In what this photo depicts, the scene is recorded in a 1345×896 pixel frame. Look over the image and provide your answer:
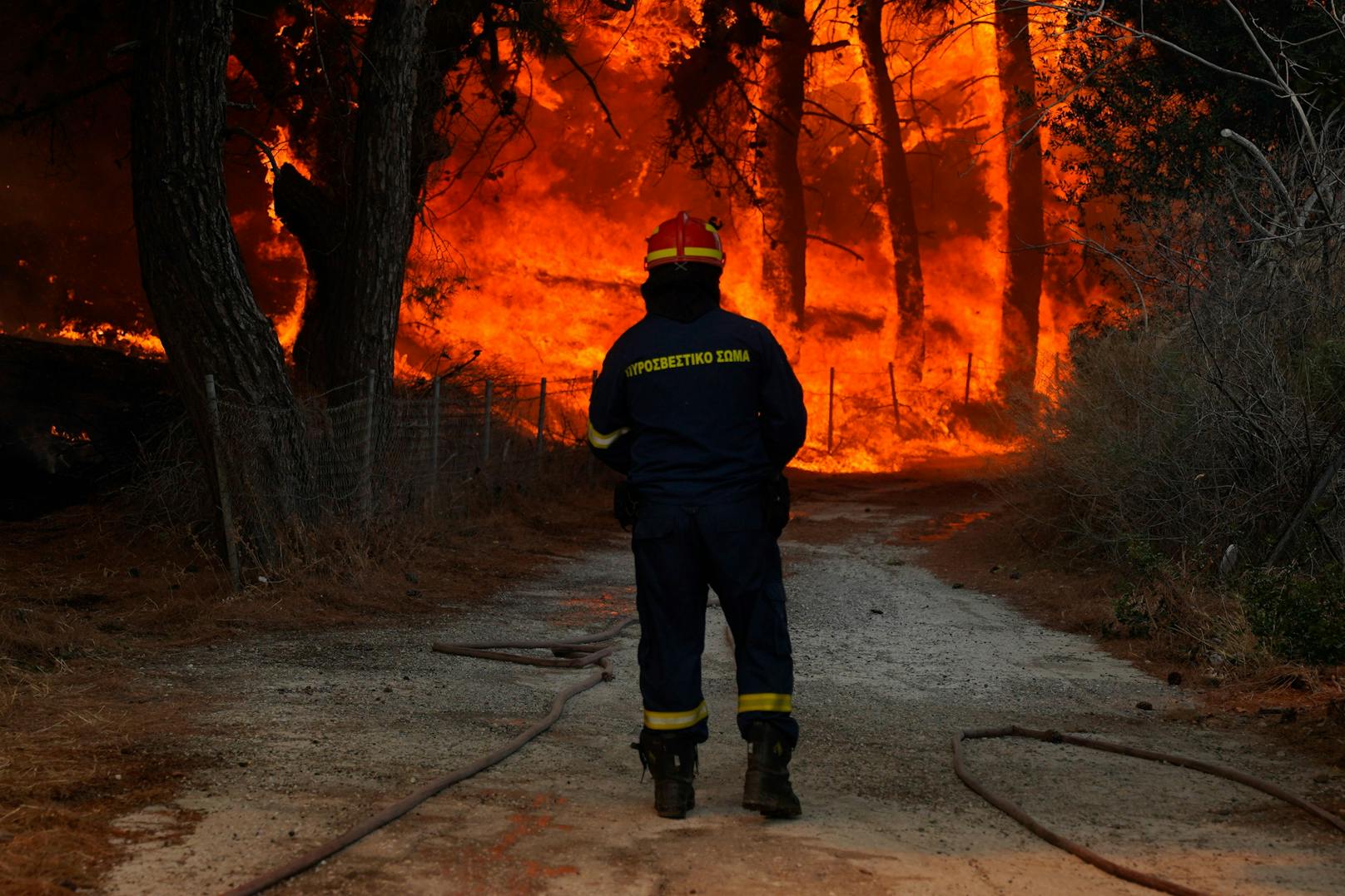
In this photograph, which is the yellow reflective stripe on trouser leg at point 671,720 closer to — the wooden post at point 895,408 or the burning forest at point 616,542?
the burning forest at point 616,542

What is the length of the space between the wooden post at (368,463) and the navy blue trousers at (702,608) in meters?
6.91

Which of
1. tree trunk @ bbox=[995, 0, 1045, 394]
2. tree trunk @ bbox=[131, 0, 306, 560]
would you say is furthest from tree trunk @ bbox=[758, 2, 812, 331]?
tree trunk @ bbox=[131, 0, 306, 560]

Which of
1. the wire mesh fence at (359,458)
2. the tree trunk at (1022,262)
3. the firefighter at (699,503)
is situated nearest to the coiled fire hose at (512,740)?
the firefighter at (699,503)

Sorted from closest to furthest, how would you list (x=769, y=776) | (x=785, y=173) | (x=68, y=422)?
(x=769, y=776) → (x=68, y=422) → (x=785, y=173)

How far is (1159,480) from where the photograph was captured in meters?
11.2

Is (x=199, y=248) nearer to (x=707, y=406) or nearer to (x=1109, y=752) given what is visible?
(x=707, y=406)

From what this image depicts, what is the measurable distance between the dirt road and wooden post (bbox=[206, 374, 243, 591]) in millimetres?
1465

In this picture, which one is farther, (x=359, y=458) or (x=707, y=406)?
(x=359, y=458)

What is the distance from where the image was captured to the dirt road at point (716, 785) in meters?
4.45

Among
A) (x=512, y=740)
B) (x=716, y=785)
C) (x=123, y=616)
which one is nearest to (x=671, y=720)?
(x=716, y=785)

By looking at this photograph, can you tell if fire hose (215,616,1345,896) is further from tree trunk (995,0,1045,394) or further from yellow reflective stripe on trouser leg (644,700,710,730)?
tree trunk (995,0,1045,394)

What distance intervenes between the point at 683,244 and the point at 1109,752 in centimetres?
296

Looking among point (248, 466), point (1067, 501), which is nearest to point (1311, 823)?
point (248, 466)

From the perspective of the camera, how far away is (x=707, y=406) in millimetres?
5254
